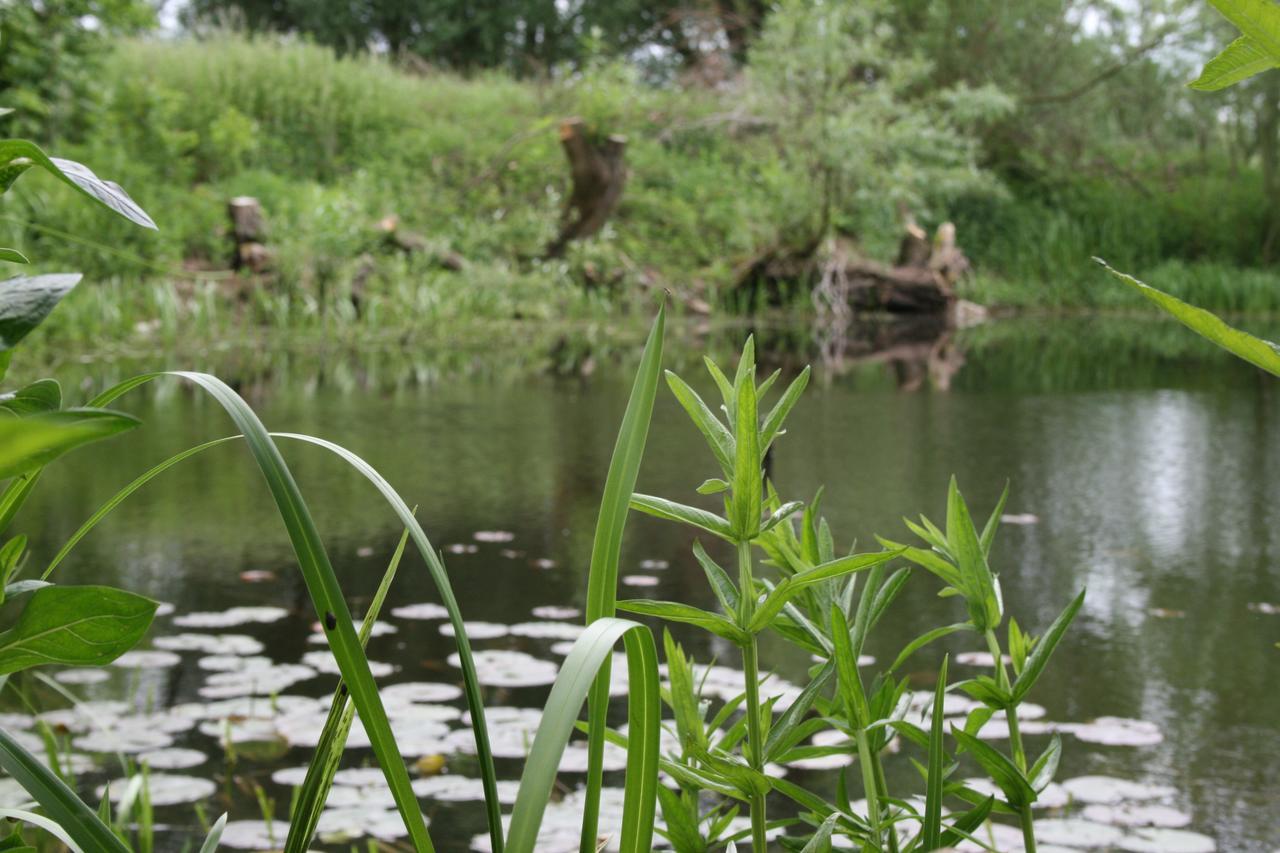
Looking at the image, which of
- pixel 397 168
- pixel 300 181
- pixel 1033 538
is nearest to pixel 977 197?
pixel 397 168

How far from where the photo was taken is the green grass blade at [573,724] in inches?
27.1

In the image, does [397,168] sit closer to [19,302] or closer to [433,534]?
[433,534]

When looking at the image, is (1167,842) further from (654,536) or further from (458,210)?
(458,210)

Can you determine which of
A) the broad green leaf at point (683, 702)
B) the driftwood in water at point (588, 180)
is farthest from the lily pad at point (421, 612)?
the driftwood in water at point (588, 180)

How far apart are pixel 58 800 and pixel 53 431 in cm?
42

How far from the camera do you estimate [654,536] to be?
4.57m

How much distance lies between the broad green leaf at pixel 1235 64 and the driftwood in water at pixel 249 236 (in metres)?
12.1

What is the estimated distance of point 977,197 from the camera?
725 inches

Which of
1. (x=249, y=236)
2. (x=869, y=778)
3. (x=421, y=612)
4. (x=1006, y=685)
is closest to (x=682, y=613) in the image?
(x=869, y=778)

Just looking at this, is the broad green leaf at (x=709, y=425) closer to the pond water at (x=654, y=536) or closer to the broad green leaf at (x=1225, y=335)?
the broad green leaf at (x=1225, y=335)

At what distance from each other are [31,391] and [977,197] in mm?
18673

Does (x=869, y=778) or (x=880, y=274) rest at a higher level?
(x=880, y=274)

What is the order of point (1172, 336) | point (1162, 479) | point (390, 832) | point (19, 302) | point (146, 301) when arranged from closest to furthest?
point (19, 302) → point (390, 832) → point (1162, 479) → point (146, 301) → point (1172, 336)

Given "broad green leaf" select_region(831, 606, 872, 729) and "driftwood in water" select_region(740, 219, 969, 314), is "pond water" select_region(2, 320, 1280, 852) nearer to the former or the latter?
"broad green leaf" select_region(831, 606, 872, 729)
